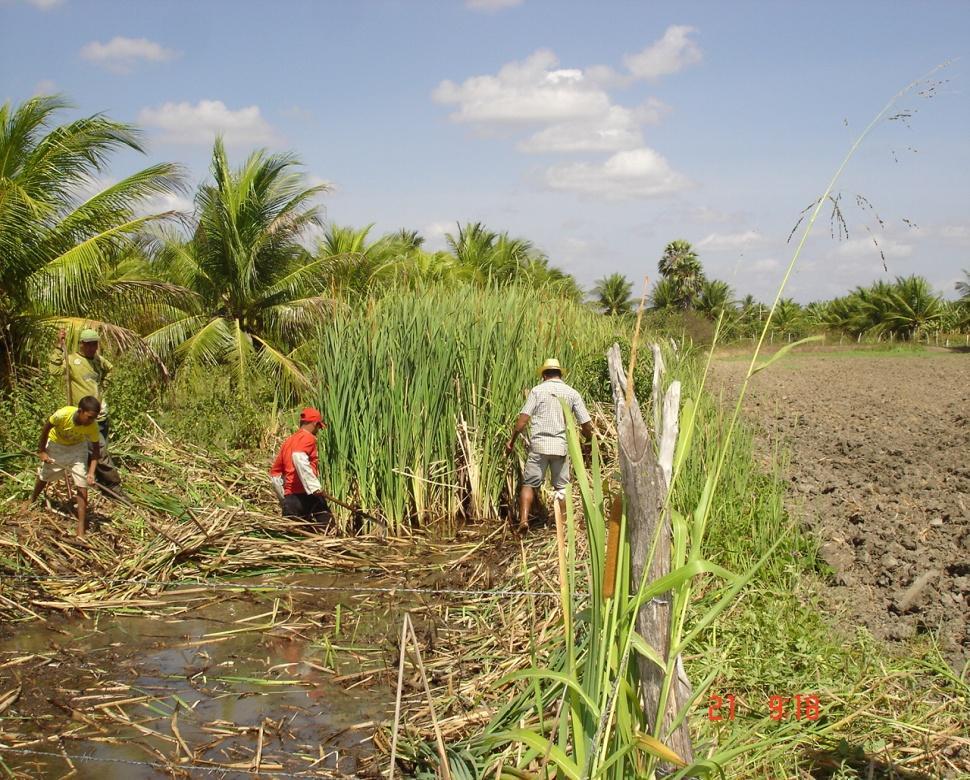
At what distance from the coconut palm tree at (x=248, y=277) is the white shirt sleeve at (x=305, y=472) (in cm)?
761

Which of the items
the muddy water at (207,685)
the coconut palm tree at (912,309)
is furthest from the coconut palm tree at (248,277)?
the coconut palm tree at (912,309)

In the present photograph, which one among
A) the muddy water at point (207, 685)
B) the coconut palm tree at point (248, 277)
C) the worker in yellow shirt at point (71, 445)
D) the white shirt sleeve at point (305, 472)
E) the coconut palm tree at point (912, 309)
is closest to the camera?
the muddy water at point (207, 685)

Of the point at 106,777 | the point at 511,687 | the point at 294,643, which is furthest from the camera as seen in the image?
the point at 294,643

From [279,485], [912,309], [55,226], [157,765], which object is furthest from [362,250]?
[912,309]

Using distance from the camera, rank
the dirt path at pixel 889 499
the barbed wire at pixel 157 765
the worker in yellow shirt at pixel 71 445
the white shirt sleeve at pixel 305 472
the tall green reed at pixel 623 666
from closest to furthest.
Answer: the tall green reed at pixel 623 666
the barbed wire at pixel 157 765
the dirt path at pixel 889 499
the worker in yellow shirt at pixel 71 445
the white shirt sleeve at pixel 305 472

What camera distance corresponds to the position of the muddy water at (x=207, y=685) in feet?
14.8

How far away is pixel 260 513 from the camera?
338 inches

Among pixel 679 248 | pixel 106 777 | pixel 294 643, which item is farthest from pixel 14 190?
pixel 679 248

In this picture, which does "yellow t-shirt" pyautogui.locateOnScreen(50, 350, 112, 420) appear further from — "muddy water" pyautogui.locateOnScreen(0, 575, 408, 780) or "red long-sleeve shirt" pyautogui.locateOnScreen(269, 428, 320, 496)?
"muddy water" pyautogui.locateOnScreen(0, 575, 408, 780)

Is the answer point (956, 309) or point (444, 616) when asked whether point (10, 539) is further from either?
point (956, 309)

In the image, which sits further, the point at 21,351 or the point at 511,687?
the point at 21,351

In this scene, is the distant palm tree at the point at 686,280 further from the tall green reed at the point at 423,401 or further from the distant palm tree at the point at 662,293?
the tall green reed at the point at 423,401

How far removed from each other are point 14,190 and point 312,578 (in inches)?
263
